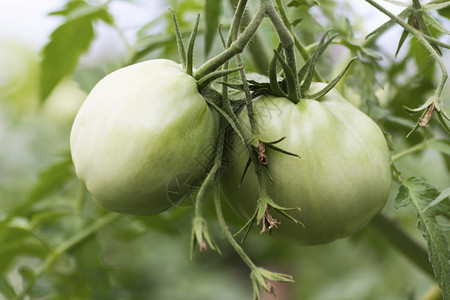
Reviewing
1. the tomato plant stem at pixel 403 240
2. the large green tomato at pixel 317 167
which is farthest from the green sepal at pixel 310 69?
the tomato plant stem at pixel 403 240

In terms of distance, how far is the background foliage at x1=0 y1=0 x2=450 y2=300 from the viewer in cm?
74

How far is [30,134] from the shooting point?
5.15 ft

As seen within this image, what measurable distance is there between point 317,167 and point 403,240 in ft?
1.23

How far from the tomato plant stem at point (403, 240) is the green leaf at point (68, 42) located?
0.51 metres

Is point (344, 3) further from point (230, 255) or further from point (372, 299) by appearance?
point (230, 255)

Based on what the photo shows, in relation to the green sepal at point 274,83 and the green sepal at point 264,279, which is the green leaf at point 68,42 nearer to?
the green sepal at point 274,83

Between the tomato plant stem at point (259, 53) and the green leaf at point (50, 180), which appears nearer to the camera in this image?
the tomato plant stem at point (259, 53)

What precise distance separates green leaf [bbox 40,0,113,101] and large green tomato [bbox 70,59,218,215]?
14.9 inches

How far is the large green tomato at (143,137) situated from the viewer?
0.50 meters

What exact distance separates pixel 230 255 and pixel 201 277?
0.15 meters

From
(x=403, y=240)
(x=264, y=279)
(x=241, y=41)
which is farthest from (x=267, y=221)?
(x=403, y=240)

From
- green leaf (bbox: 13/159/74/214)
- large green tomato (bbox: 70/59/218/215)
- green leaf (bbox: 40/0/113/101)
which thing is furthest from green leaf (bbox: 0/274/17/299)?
large green tomato (bbox: 70/59/218/215)

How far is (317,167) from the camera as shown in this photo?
1.70ft

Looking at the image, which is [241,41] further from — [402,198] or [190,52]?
[402,198]
